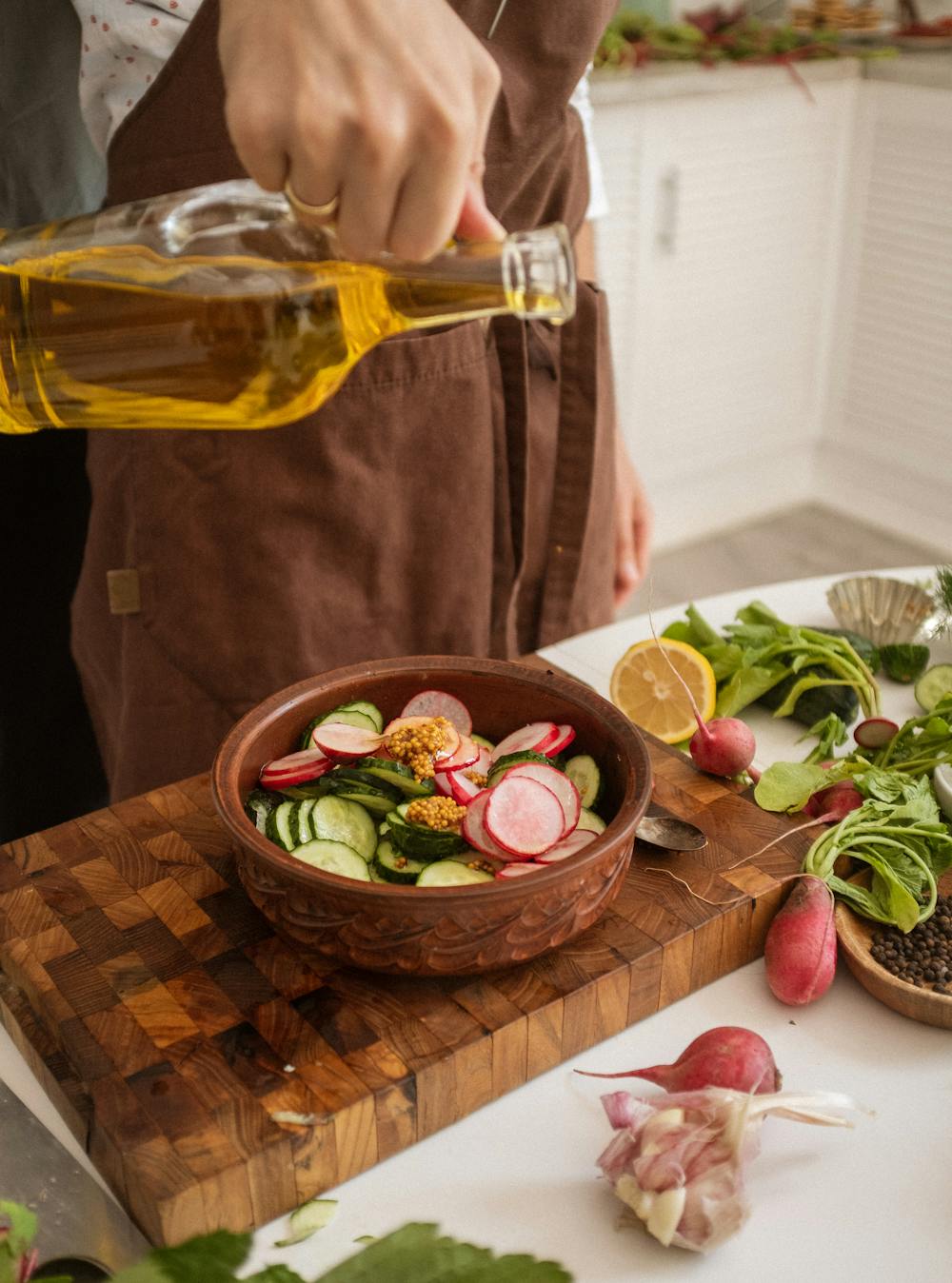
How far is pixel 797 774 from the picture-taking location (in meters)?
1.02

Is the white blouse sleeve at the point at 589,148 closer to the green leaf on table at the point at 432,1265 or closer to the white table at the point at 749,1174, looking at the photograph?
the white table at the point at 749,1174

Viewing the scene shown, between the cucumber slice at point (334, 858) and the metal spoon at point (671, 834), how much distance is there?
210 millimetres

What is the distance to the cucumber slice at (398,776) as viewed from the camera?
89cm

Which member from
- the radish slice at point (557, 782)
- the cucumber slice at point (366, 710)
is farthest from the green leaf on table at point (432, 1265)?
the cucumber slice at point (366, 710)

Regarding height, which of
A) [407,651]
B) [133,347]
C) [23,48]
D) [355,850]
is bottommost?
[407,651]

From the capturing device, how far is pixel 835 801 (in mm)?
1011

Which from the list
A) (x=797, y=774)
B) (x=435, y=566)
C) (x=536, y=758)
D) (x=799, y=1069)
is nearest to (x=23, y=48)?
(x=435, y=566)

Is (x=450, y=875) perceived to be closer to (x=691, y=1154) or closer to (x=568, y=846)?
(x=568, y=846)

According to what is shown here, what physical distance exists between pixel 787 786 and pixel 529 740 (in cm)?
21

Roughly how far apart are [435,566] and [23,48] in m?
0.63

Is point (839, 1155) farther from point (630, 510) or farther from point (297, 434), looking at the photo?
point (630, 510)

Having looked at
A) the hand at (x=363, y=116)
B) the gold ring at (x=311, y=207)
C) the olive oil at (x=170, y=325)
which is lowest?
the olive oil at (x=170, y=325)

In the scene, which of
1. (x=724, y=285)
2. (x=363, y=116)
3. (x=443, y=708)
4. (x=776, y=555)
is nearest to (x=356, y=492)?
(x=443, y=708)

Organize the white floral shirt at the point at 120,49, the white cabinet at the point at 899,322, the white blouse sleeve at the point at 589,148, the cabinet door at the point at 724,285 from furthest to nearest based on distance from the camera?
the white cabinet at the point at 899,322 → the cabinet door at the point at 724,285 → the white blouse sleeve at the point at 589,148 → the white floral shirt at the point at 120,49
